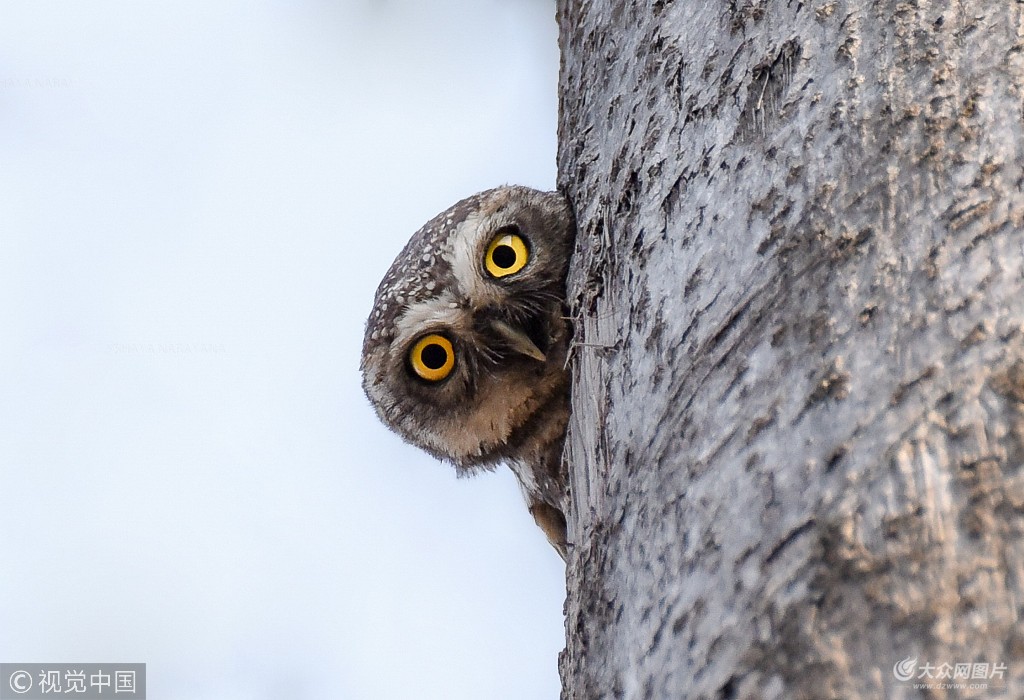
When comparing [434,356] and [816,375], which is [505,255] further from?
[816,375]

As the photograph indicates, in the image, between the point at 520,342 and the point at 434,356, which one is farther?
the point at 434,356

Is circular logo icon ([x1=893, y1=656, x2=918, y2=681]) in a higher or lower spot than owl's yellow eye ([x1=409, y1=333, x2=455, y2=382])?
lower

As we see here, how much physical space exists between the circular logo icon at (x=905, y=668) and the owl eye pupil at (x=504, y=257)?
1.62m

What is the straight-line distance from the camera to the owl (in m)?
2.16

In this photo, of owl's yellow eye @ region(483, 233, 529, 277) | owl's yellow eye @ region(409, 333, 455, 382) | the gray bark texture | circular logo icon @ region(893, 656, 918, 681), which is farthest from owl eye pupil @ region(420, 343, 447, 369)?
circular logo icon @ region(893, 656, 918, 681)

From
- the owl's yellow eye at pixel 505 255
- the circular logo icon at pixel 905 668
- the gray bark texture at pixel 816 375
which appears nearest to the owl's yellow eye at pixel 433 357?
the owl's yellow eye at pixel 505 255

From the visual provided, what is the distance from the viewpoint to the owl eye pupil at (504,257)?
2282 mm

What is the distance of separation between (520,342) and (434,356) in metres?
0.41

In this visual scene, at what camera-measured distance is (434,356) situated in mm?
2486

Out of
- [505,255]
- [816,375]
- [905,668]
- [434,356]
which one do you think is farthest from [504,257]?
[905,668]

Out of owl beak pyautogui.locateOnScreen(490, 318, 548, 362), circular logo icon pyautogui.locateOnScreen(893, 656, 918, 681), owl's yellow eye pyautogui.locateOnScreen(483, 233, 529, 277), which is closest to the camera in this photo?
circular logo icon pyautogui.locateOnScreen(893, 656, 918, 681)

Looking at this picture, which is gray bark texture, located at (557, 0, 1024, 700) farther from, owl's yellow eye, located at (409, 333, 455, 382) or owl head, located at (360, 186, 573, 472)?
owl's yellow eye, located at (409, 333, 455, 382)

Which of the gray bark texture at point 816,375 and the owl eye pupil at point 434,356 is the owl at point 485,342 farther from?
the gray bark texture at point 816,375

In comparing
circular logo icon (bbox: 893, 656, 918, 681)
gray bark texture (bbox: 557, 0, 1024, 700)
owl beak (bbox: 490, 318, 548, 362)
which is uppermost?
owl beak (bbox: 490, 318, 548, 362)
